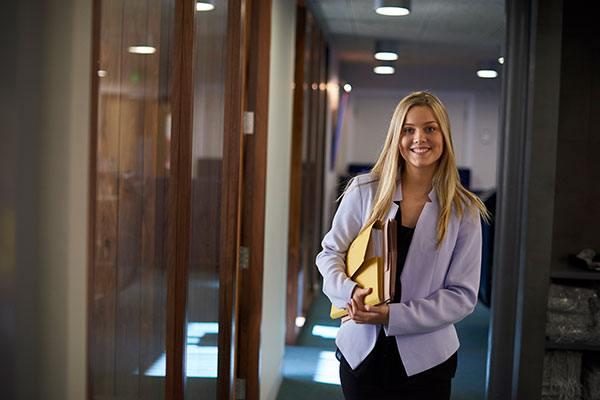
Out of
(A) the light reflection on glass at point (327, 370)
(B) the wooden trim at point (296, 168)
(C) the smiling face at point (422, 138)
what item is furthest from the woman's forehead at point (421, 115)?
(B) the wooden trim at point (296, 168)

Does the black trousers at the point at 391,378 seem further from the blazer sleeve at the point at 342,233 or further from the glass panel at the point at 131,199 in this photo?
the glass panel at the point at 131,199

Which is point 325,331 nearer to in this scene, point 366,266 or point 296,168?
point 296,168

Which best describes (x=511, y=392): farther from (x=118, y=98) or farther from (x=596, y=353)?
(x=118, y=98)

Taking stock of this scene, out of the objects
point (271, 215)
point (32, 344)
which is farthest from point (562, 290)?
point (32, 344)

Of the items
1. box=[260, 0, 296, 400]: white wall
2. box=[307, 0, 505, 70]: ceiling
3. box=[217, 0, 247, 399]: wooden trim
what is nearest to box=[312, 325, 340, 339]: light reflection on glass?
box=[260, 0, 296, 400]: white wall

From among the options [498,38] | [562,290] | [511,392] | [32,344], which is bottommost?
[511,392]

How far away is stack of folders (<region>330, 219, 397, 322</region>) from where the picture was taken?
189cm

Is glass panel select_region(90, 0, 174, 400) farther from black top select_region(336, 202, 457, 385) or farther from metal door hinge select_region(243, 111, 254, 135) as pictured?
metal door hinge select_region(243, 111, 254, 135)

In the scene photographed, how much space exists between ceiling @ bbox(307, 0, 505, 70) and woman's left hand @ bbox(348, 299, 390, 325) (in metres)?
4.60

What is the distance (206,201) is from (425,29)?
18.1 ft

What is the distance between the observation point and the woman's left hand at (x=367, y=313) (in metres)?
1.93

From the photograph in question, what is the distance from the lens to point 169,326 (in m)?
2.38

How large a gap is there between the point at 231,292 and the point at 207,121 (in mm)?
802

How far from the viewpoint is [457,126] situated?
12133 millimetres
